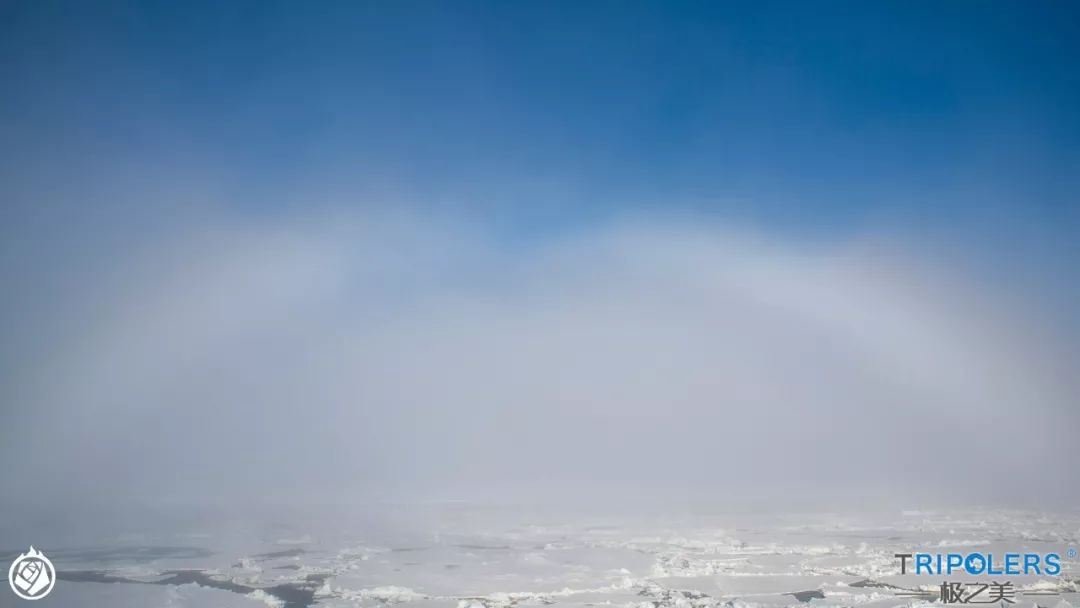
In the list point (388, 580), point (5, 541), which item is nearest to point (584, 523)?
point (388, 580)

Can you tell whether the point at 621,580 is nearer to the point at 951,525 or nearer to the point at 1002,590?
the point at 1002,590

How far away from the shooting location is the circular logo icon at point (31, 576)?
39.6ft

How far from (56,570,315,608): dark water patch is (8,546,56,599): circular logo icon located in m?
0.41

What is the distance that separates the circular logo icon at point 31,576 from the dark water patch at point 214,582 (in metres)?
0.41

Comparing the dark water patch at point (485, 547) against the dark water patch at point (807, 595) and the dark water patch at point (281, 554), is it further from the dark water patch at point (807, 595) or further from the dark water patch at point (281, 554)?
the dark water patch at point (807, 595)

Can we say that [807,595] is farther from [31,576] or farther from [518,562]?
[31,576]

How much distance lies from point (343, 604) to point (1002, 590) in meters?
15.1

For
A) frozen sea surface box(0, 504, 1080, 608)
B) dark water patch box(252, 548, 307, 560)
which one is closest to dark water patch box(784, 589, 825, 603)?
frozen sea surface box(0, 504, 1080, 608)

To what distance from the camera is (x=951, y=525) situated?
82.3 ft

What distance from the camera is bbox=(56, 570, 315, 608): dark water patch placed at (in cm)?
1296

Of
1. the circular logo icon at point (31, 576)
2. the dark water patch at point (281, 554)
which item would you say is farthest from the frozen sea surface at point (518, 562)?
the circular logo icon at point (31, 576)

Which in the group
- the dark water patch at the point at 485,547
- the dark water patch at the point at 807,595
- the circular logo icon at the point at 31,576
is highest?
the circular logo icon at the point at 31,576

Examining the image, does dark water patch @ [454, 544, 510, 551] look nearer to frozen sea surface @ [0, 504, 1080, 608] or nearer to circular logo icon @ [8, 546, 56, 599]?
frozen sea surface @ [0, 504, 1080, 608]

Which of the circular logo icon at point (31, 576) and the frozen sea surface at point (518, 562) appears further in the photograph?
the frozen sea surface at point (518, 562)
